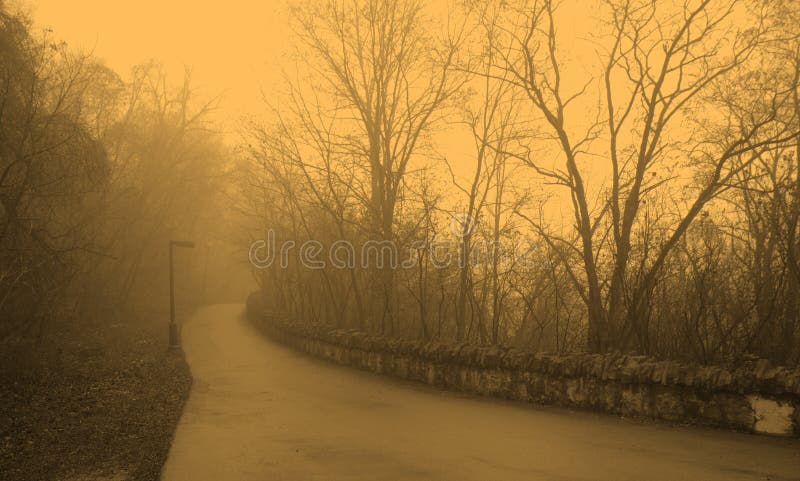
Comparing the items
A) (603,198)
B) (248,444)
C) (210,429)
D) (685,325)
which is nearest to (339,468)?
(248,444)

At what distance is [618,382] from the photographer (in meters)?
9.45

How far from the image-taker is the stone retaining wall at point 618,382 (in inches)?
305

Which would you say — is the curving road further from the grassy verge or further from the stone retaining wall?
the grassy verge

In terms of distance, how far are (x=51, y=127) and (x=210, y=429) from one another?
9490mm

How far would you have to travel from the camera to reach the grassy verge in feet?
27.2

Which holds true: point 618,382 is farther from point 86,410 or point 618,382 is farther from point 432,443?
point 86,410

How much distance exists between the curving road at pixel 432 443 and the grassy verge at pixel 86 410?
0.52 meters

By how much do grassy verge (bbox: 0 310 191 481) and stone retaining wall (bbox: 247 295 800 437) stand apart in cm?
500

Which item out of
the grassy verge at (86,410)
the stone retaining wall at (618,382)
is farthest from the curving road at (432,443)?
the grassy verge at (86,410)

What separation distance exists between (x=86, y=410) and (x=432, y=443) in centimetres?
658

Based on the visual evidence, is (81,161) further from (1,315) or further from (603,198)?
(603,198)

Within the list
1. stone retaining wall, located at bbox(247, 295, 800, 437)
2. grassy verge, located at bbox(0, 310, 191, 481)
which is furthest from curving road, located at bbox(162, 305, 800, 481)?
grassy verge, located at bbox(0, 310, 191, 481)

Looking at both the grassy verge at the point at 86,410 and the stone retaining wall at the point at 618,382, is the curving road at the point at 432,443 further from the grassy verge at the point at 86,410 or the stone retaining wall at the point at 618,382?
the grassy verge at the point at 86,410

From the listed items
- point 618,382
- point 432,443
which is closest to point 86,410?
point 432,443
